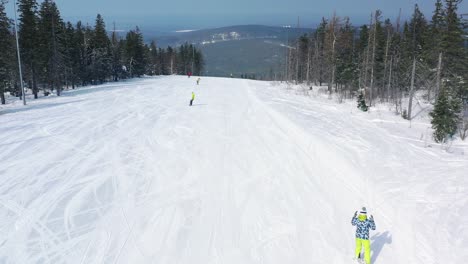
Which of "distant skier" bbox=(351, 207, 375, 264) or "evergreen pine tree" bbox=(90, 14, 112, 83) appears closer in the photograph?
"distant skier" bbox=(351, 207, 375, 264)

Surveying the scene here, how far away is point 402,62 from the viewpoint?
148ft

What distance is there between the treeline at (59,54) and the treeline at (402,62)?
34.2 meters

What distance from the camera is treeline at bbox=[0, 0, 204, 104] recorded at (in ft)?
129

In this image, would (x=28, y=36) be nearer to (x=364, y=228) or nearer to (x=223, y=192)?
(x=223, y=192)

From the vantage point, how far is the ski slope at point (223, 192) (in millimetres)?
9430

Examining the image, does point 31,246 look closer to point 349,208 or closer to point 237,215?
point 237,215

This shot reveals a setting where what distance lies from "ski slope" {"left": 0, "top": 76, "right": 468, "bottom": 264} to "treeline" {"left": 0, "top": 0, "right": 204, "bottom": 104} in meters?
18.2

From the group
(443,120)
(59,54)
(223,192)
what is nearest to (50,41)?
(59,54)

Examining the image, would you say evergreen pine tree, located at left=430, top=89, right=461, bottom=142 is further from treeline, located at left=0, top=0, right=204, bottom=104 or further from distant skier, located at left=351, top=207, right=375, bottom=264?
treeline, located at left=0, top=0, right=204, bottom=104

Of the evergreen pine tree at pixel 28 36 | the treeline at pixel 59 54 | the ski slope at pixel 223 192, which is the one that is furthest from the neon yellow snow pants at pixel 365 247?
the evergreen pine tree at pixel 28 36

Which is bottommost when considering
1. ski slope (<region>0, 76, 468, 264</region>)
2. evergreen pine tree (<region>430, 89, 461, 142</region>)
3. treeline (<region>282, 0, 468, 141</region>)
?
ski slope (<region>0, 76, 468, 264</region>)

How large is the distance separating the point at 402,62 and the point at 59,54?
43553 mm

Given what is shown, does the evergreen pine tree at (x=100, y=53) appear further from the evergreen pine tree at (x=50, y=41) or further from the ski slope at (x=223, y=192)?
the ski slope at (x=223, y=192)

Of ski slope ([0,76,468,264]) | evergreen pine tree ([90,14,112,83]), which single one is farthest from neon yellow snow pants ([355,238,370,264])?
evergreen pine tree ([90,14,112,83])
